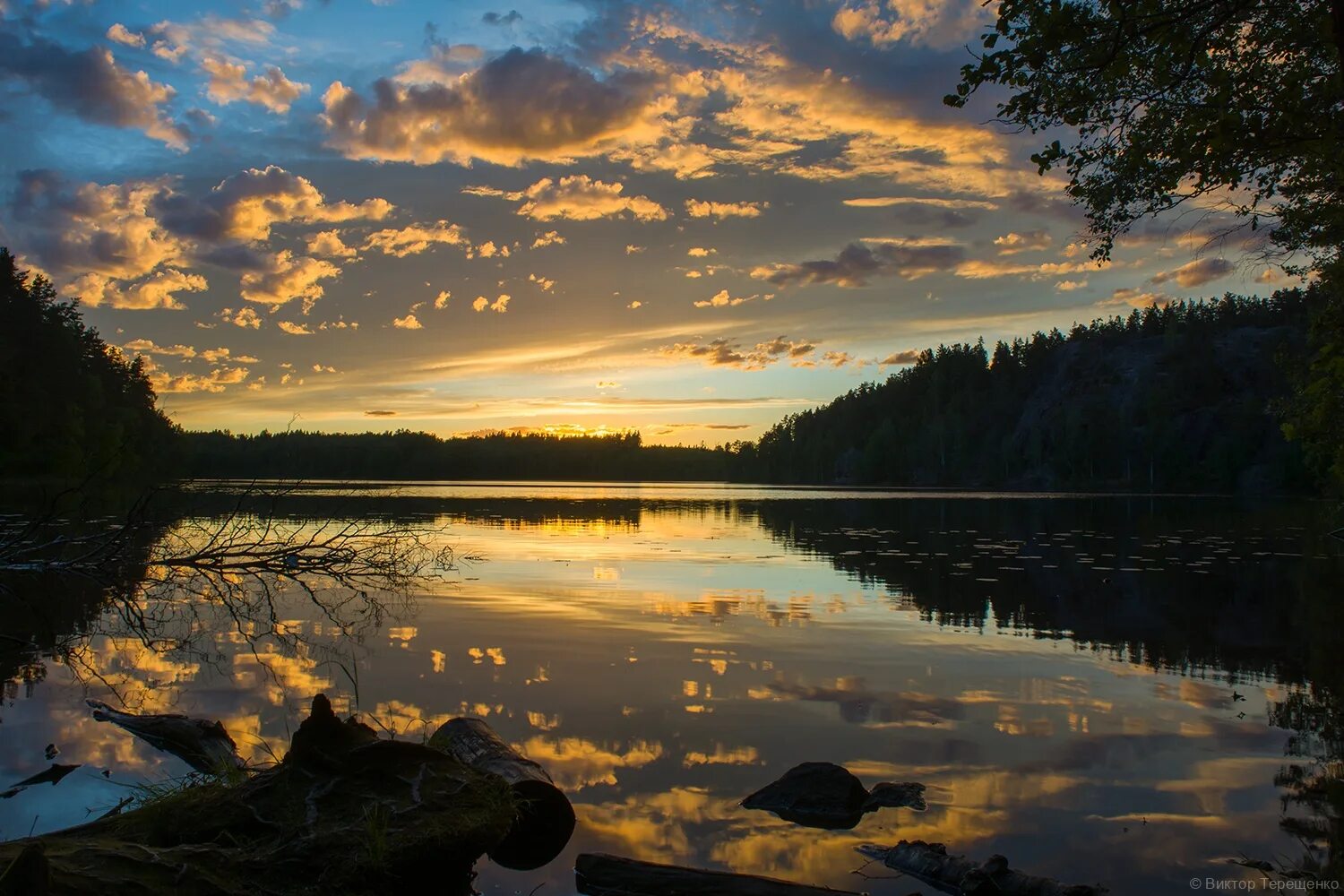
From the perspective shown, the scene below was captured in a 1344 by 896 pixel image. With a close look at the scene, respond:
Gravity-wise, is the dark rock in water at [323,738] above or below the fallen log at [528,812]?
above

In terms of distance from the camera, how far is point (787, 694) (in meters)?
13.4

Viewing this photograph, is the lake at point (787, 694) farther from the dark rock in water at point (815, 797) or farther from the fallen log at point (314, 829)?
the fallen log at point (314, 829)

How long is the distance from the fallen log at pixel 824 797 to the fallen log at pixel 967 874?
86cm

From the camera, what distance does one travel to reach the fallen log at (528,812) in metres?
8.08

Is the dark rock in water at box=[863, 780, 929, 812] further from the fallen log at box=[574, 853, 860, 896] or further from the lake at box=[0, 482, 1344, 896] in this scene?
the fallen log at box=[574, 853, 860, 896]

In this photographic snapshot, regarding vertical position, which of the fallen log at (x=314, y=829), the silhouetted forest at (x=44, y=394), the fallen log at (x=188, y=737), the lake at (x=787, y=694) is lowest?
the lake at (x=787, y=694)

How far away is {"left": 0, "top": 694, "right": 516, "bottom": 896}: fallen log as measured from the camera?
20.4ft

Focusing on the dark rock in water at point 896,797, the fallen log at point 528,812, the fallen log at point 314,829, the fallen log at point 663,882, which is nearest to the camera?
the fallen log at point 314,829

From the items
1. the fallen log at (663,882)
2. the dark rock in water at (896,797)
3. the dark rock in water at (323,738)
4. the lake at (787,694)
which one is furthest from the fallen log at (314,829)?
the dark rock in water at (896,797)

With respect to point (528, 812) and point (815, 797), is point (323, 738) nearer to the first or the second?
point (528, 812)

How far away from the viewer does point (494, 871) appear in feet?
25.5

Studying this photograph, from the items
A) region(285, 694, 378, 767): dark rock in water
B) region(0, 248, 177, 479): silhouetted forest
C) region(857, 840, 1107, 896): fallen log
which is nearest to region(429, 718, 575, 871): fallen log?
region(285, 694, 378, 767): dark rock in water

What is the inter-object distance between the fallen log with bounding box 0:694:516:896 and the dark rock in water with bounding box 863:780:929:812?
3628 mm

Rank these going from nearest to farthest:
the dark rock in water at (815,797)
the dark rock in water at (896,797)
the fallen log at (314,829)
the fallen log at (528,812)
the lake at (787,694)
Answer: the fallen log at (314,829) < the fallen log at (528,812) < the lake at (787,694) < the dark rock in water at (815,797) < the dark rock in water at (896,797)
